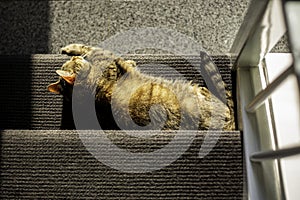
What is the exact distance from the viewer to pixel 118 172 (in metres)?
1.10

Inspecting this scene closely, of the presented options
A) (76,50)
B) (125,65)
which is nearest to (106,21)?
(76,50)

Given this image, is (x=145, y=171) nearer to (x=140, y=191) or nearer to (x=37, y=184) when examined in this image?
(x=140, y=191)

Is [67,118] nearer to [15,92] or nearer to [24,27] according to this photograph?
[15,92]

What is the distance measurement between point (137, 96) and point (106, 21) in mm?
547

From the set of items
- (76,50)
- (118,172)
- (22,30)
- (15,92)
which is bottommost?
(118,172)

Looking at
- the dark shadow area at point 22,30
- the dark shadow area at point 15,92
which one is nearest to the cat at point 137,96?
the dark shadow area at point 15,92

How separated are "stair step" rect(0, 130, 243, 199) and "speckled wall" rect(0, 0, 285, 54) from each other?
599 mm

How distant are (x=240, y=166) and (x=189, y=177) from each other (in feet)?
0.47

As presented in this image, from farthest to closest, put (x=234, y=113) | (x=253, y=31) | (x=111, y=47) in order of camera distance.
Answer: (x=111, y=47)
(x=234, y=113)
(x=253, y=31)

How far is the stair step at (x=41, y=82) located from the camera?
1331 mm

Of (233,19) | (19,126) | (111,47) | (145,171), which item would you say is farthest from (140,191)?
(233,19)

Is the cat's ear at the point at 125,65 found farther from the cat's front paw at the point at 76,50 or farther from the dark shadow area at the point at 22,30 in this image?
the dark shadow area at the point at 22,30

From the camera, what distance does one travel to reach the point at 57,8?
167 centimetres

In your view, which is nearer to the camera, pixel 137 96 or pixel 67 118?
pixel 137 96
